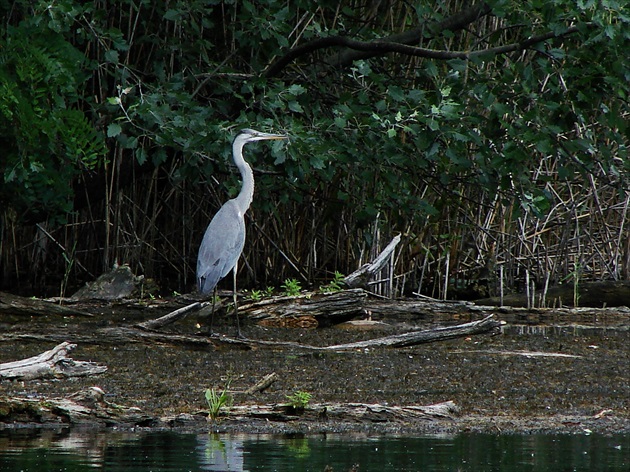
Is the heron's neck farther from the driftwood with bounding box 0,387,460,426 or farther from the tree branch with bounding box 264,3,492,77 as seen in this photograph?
the driftwood with bounding box 0,387,460,426

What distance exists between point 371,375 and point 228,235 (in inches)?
105

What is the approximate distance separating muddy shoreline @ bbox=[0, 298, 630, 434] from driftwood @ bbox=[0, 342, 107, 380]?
0.22 feet

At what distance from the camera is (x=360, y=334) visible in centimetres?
848

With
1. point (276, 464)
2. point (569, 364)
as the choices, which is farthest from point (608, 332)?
point (276, 464)

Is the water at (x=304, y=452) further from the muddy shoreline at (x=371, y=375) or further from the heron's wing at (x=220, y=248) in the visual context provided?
the heron's wing at (x=220, y=248)

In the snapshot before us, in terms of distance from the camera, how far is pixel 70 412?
4.93 m

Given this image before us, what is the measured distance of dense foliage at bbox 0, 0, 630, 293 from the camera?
25.5ft

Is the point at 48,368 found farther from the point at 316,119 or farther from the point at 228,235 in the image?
the point at 316,119

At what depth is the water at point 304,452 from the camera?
4168 millimetres

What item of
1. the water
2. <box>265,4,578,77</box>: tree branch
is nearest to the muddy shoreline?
the water

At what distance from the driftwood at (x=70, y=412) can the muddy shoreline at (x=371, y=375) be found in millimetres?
76

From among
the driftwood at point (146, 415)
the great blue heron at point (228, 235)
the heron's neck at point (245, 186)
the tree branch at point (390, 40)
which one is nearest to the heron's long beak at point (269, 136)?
the great blue heron at point (228, 235)

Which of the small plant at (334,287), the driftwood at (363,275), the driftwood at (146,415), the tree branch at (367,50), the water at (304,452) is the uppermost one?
the tree branch at (367,50)

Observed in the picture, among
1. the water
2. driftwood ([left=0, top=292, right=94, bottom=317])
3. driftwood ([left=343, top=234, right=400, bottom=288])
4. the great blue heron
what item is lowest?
the water
